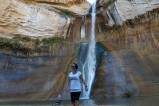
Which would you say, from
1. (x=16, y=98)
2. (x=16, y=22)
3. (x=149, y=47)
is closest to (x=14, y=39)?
(x=16, y=22)

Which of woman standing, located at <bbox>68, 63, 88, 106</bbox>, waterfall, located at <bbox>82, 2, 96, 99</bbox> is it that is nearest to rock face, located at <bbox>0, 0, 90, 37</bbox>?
waterfall, located at <bbox>82, 2, 96, 99</bbox>

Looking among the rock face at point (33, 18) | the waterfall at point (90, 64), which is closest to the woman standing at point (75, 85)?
the waterfall at point (90, 64)

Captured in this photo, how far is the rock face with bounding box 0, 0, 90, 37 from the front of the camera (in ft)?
92.1

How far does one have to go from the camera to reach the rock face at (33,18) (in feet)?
92.1

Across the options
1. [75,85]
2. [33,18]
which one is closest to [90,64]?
[33,18]

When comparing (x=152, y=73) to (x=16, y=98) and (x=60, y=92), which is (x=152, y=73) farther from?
(x=16, y=98)

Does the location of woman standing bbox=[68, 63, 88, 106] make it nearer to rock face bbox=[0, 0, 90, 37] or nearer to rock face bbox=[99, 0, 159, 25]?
rock face bbox=[99, 0, 159, 25]

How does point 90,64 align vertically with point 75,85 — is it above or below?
below

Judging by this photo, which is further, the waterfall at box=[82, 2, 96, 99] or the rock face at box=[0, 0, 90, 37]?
the rock face at box=[0, 0, 90, 37]

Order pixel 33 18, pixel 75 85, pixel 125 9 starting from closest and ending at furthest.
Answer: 1. pixel 75 85
2. pixel 125 9
3. pixel 33 18

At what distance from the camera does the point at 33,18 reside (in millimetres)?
28656

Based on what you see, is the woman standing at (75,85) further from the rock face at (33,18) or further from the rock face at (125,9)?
the rock face at (33,18)

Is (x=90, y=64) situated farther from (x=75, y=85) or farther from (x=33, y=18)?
(x=75, y=85)

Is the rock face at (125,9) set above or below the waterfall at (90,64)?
above
